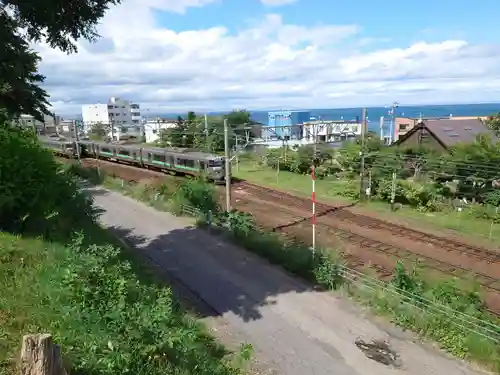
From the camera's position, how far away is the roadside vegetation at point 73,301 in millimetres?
5520

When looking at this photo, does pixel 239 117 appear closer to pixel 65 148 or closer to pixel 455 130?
pixel 65 148

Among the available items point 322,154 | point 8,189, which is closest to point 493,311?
point 8,189

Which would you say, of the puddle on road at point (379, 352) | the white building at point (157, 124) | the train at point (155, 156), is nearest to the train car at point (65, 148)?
the train at point (155, 156)

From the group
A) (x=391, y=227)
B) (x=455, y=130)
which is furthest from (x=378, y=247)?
(x=455, y=130)

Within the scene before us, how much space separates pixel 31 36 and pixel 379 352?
9765mm

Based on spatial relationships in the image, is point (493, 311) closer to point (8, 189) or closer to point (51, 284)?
point (51, 284)

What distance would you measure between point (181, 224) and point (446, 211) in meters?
15.4

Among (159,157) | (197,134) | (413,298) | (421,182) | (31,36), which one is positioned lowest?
(413,298)

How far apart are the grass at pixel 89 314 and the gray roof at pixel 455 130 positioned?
2882cm

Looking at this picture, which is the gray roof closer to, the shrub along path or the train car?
the shrub along path

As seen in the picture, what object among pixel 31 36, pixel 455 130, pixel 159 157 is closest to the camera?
pixel 31 36

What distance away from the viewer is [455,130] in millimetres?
34562

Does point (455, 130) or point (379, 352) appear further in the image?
point (455, 130)

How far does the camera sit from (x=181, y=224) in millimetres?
19125
